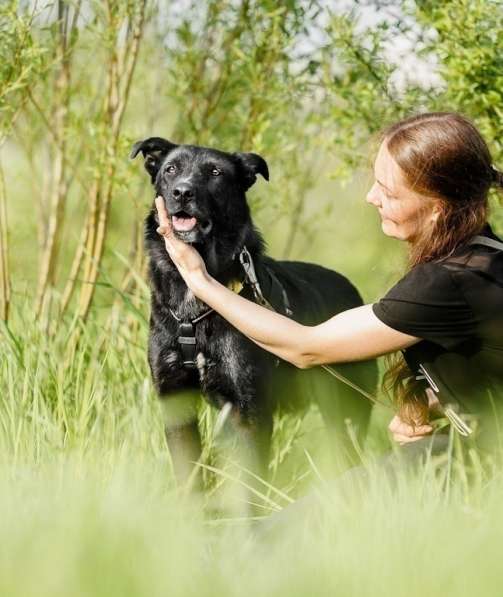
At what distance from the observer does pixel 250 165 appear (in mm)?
4520

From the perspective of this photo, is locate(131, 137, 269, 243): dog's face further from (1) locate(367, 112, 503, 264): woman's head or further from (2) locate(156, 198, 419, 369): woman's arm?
(1) locate(367, 112, 503, 264): woman's head

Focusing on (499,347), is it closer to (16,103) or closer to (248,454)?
(248,454)

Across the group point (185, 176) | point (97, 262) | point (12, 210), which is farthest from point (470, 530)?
point (12, 210)

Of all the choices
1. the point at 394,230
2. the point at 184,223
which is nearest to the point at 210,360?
the point at 184,223

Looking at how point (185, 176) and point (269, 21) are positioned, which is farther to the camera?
point (269, 21)

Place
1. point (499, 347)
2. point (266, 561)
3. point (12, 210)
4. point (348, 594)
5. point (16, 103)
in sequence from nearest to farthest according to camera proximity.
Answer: point (348, 594)
point (266, 561)
point (499, 347)
point (16, 103)
point (12, 210)

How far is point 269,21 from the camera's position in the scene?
5.37m

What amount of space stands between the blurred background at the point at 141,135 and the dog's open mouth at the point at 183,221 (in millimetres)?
427

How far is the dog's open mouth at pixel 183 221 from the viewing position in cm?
421

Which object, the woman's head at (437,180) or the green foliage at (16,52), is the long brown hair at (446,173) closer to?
the woman's head at (437,180)

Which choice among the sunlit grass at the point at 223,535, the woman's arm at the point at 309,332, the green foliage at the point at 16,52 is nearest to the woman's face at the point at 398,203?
the woman's arm at the point at 309,332

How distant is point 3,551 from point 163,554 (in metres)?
0.40

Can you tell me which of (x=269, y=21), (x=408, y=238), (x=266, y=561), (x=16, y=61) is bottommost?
(x=266, y=561)

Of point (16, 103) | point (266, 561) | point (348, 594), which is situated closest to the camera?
point (348, 594)
